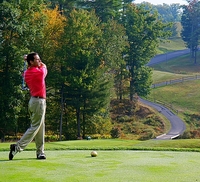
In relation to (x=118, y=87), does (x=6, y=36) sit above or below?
above

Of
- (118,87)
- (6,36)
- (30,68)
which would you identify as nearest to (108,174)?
(30,68)

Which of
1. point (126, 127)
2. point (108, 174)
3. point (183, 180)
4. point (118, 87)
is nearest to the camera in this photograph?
point (183, 180)

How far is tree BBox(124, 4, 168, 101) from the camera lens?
53031 mm

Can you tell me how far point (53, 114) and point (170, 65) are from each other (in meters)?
58.1

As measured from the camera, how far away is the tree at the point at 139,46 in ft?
174

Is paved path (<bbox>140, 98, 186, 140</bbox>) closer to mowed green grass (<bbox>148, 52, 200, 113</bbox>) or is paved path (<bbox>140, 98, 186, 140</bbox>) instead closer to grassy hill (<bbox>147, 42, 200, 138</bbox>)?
grassy hill (<bbox>147, 42, 200, 138</bbox>)

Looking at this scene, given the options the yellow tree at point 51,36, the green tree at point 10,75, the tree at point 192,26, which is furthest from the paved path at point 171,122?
the tree at point 192,26

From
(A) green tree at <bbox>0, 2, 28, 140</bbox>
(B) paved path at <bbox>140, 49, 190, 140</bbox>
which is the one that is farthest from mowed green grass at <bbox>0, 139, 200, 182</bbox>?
(B) paved path at <bbox>140, 49, 190, 140</bbox>

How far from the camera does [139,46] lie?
53.4m

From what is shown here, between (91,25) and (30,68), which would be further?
(91,25)

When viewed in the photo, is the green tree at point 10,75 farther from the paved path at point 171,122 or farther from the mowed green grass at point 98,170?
the mowed green grass at point 98,170

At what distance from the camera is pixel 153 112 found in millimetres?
53906

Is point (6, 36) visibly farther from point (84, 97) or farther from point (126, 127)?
point (126, 127)

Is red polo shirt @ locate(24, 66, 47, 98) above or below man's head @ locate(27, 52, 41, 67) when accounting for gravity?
below
